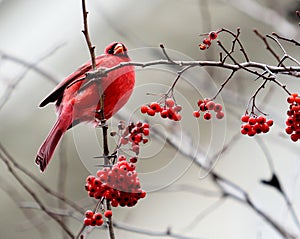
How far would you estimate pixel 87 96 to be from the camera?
143cm

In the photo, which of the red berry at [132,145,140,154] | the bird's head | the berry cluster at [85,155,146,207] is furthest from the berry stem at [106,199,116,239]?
the bird's head

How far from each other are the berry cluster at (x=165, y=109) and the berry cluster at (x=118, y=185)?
0.40ft

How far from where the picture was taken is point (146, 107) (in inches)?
48.0

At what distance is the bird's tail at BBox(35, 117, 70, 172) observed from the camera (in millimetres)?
1271

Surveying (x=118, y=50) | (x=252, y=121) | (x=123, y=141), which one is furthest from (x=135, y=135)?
(x=118, y=50)

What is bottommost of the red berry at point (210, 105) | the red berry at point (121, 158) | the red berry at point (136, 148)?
the red berry at point (121, 158)

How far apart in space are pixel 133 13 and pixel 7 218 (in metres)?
1.92

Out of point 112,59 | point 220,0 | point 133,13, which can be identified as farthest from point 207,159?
point 133,13

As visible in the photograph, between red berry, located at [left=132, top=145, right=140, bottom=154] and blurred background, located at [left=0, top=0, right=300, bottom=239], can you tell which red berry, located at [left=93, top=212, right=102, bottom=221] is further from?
blurred background, located at [left=0, top=0, right=300, bottom=239]

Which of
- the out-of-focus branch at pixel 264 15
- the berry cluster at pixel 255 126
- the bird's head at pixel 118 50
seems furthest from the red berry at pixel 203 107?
the out-of-focus branch at pixel 264 15

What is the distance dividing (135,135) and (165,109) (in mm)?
91

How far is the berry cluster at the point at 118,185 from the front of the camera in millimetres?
1166

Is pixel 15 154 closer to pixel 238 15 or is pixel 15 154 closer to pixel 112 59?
pixel 238 15

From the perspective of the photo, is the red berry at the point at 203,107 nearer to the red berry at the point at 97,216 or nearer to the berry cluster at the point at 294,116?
the berry cluster at the point at 294,116
